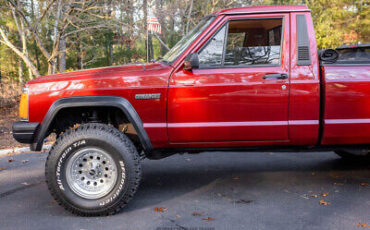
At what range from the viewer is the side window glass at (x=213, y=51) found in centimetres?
356

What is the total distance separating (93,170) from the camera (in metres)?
3.44

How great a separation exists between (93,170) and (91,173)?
4 centimetres

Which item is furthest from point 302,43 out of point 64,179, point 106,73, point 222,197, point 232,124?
point 64,179

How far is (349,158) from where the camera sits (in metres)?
5.39

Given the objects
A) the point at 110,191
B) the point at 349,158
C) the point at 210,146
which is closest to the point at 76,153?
the point at 110,191

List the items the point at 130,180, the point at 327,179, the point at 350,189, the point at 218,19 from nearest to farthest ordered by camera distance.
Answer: the point at 130,180, the point at 218,19, the point at 350,189, the point at 327,179

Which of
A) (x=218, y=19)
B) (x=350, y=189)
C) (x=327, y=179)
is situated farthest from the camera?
(x=327, y=179)

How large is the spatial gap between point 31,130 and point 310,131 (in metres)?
2.98

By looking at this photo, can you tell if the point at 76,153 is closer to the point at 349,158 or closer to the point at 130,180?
the point at 130,180

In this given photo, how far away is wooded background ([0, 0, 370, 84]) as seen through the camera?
10180mm

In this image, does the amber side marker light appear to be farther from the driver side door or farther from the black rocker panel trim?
the driver side door

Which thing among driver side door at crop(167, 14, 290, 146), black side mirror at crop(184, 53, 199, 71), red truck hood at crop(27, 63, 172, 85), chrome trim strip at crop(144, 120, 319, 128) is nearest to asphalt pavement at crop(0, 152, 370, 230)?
driver side door at crop(167, 14, 290, 146)

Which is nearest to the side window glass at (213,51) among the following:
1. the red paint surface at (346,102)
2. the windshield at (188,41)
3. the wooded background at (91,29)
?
the windshield at (188,41)

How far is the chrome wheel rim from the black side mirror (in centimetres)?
125
